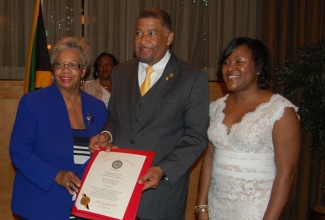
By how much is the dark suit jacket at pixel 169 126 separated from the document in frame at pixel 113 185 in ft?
0.49

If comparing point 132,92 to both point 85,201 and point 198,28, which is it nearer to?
point 85,201

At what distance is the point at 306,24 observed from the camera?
18.6ft

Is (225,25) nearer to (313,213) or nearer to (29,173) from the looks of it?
(313,213)

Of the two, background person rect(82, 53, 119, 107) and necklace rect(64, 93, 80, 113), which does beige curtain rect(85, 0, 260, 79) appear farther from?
necklace rect(64, 93, 80, 113)

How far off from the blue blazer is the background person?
282cm

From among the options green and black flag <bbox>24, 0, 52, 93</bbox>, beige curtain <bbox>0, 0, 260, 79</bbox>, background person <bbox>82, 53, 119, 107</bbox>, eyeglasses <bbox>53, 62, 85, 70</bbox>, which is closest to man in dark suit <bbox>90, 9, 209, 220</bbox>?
eyeglasses <bbox>53, 62, 85, 70</bbox>

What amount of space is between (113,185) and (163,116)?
48cm

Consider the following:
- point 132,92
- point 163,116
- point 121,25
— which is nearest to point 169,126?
point 163,116

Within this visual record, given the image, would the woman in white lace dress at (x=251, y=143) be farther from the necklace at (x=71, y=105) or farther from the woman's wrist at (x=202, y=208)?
the necklace at (x=71, y=105)

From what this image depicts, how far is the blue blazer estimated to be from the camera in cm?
260

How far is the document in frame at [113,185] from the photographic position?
229 cm

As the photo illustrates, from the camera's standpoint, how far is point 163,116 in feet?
8.38

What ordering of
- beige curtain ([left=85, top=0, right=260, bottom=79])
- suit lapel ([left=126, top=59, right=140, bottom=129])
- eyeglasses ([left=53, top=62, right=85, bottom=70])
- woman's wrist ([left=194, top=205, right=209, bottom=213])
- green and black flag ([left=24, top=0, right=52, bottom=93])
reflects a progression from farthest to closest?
beige curtain ([left=85, top=0, right=260, bottom=79]) → green and black flag ([left=24, top=0, right=52, bottom=93]) → woman's wrist ([left=194, top=205, right=209, bottom=213]) → eyeglasses ([left=53, top=62, right=85, bottom=70]) → suit lapel ([left=126, top=59, right=140, bottom=129])

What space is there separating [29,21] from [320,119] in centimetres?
365
